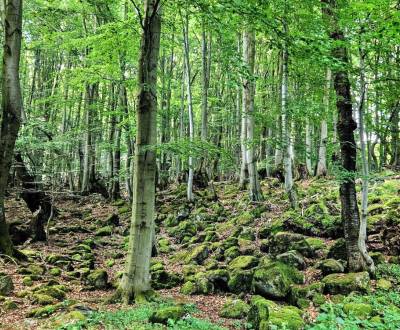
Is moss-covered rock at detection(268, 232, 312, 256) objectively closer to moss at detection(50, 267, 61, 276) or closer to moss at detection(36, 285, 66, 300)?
moss at detection(36, 285, 66, 300)

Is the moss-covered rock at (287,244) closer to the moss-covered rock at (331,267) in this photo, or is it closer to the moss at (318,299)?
the moss-covered rock at (331,267)

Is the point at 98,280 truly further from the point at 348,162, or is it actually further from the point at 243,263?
the point at 348,162

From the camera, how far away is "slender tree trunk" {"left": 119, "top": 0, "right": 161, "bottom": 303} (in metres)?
7.38

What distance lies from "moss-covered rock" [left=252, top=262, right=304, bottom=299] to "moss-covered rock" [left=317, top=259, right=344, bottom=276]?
515 millimetres

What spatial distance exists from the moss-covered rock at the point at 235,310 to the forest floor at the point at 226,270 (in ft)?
0.09

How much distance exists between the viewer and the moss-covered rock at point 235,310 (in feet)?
22.3

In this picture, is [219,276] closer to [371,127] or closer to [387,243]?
[387,243]

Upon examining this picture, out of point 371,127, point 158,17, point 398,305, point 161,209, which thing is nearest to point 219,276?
point 398,305

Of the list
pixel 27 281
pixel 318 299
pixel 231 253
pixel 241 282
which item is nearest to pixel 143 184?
pixel 241 282

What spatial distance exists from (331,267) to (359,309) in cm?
210

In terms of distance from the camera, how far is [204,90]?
1689 cm

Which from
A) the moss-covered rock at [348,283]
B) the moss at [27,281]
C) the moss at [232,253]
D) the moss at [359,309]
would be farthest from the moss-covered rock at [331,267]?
the moss at [27,281]

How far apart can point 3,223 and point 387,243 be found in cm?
935

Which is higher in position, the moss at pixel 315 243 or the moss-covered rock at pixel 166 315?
the moss at pixel 315 243
